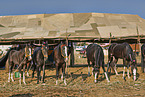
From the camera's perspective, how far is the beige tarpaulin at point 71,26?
52.9 ft

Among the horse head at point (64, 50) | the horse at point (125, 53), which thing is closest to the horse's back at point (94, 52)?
the horse at point (125, 53)

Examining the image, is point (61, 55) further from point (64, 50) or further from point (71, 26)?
point (71, 26)

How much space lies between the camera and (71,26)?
18109 millimetres

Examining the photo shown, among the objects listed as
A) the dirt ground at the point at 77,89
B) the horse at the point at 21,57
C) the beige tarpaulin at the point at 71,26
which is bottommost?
the dirt ground at the point at 77,89

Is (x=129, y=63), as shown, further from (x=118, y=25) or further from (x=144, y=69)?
(x=118, y=25)

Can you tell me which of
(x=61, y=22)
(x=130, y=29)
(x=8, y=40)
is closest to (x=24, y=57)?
(x=8, y=40)

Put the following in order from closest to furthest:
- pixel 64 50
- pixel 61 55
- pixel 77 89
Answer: pixel 77 89 < pixel 64 50 < pixel 61 55

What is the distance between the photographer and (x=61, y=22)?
63.2 ft

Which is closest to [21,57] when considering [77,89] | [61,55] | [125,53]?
[61,55]

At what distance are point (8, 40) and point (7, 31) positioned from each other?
1.99 metres

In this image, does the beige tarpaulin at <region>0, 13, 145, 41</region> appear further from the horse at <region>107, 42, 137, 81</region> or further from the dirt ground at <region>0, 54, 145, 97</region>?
the dirt ground at <region>0, 54, 145, 97</region>

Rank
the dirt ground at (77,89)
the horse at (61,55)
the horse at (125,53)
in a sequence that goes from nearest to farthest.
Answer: the dirt ground at (77,89), the horse at (61,55), the horse at (125,53)

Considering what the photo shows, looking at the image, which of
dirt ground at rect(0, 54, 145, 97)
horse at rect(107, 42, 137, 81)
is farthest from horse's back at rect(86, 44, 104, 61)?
dirt ground at rect(0, 54, 145, 97)

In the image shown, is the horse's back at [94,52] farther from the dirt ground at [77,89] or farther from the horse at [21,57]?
the horse at [21,57]
